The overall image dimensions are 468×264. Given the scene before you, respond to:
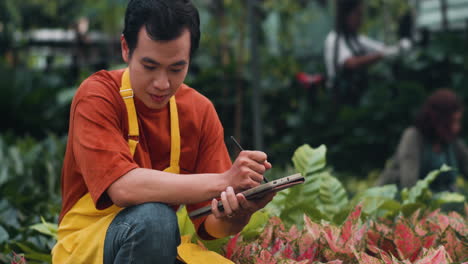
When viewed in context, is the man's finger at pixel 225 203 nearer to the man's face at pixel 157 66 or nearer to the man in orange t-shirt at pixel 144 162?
the man in orange t-shirt at pixel 144 162

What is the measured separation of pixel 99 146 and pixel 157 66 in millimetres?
325

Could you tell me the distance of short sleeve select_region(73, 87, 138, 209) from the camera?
7.14 feet

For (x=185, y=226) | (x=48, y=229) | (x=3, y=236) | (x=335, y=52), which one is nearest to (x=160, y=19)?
(x=185, y=226)

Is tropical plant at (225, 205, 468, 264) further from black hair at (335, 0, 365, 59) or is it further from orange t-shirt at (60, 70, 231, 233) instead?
black hair at (335, 0, 365, 59)

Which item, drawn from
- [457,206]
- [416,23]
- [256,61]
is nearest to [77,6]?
[416,23]

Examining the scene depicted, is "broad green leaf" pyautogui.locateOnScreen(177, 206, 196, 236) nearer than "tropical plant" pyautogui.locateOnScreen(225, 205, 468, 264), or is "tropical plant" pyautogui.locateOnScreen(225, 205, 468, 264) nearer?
"tropical plant" pyautogui.locateOnScreen(225, 205, 468, 264)

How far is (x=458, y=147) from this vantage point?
218 inches

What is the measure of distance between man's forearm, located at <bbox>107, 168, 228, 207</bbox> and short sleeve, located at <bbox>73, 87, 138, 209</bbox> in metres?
0.04

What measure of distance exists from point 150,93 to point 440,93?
12.2 feet

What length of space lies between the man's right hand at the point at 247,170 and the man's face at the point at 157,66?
1.23ft

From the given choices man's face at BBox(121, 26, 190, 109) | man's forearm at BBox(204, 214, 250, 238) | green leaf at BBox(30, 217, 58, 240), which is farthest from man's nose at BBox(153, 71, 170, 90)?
green leaf at BBox(30, 217, 58, 240)

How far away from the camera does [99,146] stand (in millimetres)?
2195

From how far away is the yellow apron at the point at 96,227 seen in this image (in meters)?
2.30

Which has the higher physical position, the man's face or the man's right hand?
the man's face
